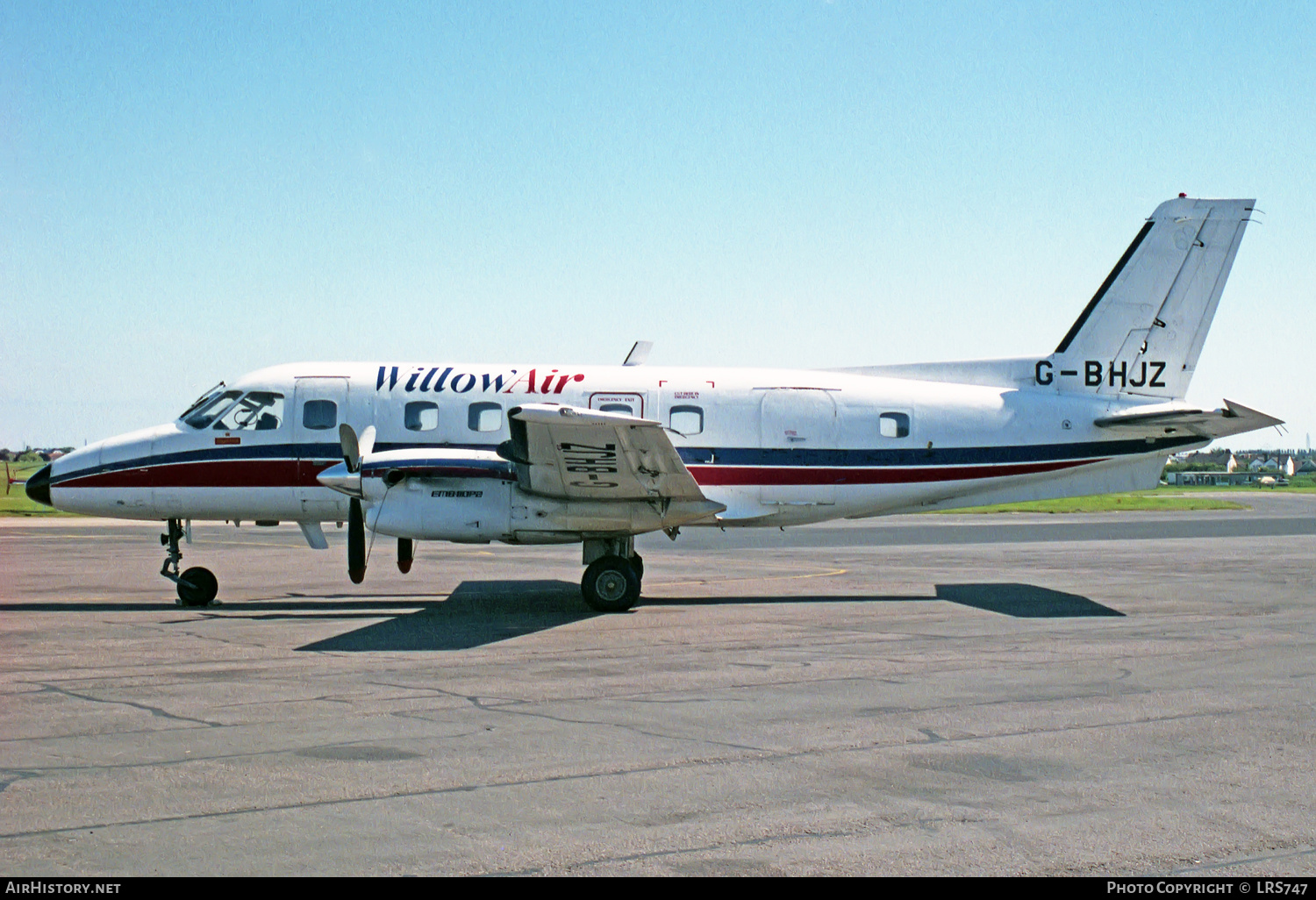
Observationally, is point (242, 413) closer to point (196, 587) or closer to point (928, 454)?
point (196, 587)

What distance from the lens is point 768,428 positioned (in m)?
18.5

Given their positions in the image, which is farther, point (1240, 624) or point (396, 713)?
point (1240, 624)

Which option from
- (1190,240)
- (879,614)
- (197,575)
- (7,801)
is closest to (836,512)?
(879,614)

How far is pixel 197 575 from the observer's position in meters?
17.5

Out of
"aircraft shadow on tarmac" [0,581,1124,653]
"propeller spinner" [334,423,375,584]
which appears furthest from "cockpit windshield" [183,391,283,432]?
"aircraft shadow on tarmac" [0,581,1124,653]

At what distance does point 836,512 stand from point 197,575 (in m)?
9.80

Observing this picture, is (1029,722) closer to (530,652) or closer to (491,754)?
(491,754)

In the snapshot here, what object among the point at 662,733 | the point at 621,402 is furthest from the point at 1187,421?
the point at 662,733

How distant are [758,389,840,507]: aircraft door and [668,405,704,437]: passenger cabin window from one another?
37.4 inches

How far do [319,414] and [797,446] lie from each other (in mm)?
7435

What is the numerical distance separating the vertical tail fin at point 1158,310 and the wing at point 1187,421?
0.77m

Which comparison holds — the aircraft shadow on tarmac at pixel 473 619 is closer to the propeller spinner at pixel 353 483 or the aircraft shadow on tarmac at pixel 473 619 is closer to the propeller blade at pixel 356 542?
the propeller blade at pixel 356 542

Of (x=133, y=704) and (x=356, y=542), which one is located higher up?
(x=356, y=542)

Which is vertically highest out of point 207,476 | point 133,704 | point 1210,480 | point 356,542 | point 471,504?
point 207,476
